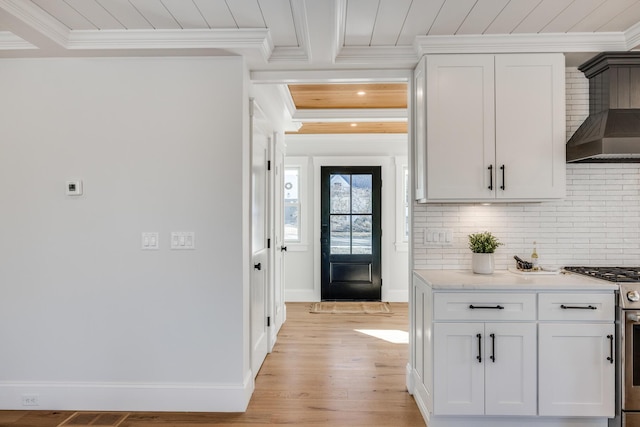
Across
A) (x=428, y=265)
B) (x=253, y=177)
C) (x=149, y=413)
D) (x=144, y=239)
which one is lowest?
(x=149, y=413)

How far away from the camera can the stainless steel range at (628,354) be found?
2094mm

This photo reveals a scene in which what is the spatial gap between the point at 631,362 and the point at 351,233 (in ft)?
12.3

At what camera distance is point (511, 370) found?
2166 millimetres

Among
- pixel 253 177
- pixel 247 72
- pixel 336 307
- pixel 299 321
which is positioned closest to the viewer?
pixel 247 72

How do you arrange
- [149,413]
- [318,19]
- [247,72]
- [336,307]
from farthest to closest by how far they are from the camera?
1. [336,307]
2. [247,72]
3. [149,413]
4. [318,19]

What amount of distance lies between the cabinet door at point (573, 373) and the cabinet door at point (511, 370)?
0.18 ft

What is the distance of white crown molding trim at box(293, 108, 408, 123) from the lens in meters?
4.31

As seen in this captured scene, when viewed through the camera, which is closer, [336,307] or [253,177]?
[253,177]

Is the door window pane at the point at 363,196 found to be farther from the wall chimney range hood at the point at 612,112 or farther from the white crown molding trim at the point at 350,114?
the wall chimney range hood at the point at 612,112

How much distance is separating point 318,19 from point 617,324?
2.36m

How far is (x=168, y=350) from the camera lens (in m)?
2.50

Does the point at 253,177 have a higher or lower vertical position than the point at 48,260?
higher

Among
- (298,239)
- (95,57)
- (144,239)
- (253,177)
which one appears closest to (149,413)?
(144,239)

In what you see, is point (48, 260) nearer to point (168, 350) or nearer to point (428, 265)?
point (168, 350)
